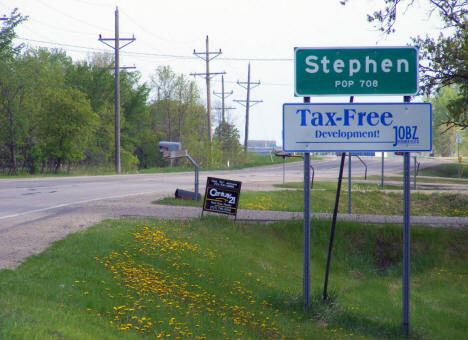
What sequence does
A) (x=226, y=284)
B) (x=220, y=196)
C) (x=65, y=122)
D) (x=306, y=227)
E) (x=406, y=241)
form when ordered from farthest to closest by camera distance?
(x=65, y=122)
(x=220, y=196)
(x=226, y=284)
(x=306, y=227)
(x=406, y=241)

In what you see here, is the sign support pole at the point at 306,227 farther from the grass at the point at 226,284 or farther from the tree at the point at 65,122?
the tree at the point at 65,122

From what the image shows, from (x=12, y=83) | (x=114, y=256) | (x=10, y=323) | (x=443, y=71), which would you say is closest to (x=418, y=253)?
(x=443, y=71)

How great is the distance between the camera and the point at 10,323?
4328 millimetres

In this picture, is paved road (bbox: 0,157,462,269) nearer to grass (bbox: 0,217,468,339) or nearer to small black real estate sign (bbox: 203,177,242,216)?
grass (bbox: 0,217,468,339)

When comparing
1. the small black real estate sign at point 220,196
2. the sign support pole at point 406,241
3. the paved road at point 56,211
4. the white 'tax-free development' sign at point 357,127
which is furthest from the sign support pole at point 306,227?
the small black real estate sign at point 220,196

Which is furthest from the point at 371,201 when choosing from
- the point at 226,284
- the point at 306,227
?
the point at 306,227

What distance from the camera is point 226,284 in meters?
8.14

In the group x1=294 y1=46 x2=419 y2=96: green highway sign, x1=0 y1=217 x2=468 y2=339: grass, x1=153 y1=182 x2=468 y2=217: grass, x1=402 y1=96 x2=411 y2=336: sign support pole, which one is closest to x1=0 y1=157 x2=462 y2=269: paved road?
x1=0 y1=217 x2=468 y2=339: grass

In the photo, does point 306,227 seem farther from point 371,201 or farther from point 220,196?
point 371,201

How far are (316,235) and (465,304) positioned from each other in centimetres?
391

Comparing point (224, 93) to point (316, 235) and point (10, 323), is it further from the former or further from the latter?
point (10, 323)

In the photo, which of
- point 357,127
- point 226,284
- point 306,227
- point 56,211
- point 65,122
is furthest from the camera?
point 65,122

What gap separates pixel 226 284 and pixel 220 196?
4278 mm

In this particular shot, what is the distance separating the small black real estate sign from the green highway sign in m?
5.01
